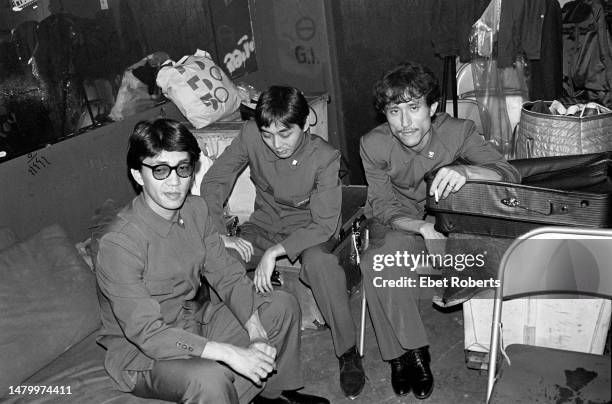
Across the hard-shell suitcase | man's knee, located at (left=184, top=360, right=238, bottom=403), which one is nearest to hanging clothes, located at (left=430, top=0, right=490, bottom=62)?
the hard-shell suitcase

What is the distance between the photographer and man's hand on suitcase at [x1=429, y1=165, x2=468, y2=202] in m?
2.65

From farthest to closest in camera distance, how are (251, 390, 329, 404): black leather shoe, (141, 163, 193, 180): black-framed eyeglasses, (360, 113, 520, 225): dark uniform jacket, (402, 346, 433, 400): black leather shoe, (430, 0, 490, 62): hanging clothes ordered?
(430, 0, 490, 62): hanging clothes < (360, 113, 520, 225): dark uniform jacket < (402, 346, 433, 400): black leather shoe < (251, 390, 329, 404): black leather shoe < (141, 163, 193, 180): black-framed eyeglasses

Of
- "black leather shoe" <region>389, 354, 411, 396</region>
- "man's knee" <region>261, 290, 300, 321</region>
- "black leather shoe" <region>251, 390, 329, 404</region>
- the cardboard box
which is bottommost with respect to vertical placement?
"black leather shoe" <region>389, 354, 411, 396</region>

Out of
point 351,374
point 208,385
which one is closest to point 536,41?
point 351,374

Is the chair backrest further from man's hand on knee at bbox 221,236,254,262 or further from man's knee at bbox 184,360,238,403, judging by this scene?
man's hand on knee at bbox 221,236,254,262

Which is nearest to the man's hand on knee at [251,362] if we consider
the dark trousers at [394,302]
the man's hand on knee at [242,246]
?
the dark trousers at [394,302]

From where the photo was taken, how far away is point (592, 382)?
183cm

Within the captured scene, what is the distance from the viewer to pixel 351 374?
118 inches

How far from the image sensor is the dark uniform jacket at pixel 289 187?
3.13m

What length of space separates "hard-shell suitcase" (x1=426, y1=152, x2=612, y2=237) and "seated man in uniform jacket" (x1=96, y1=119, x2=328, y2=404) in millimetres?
869

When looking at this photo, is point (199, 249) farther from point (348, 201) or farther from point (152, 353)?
point (348, 201)

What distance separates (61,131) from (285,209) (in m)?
1.37

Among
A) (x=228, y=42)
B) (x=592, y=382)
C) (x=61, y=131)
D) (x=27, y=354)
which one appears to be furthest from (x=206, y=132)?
(x=592, y=382)

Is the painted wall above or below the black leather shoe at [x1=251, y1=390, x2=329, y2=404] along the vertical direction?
above
